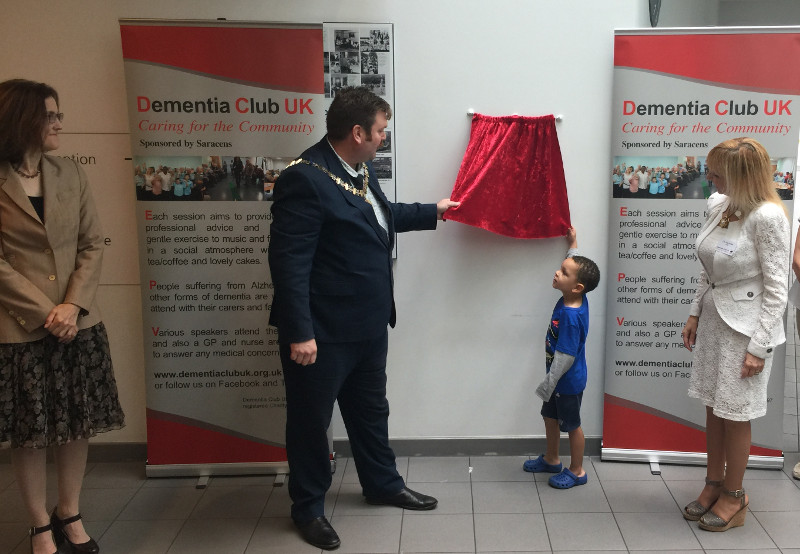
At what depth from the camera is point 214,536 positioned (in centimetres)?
288

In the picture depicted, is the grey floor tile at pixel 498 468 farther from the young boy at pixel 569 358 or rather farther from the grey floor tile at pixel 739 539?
the grey floor tile at pixel 739 539

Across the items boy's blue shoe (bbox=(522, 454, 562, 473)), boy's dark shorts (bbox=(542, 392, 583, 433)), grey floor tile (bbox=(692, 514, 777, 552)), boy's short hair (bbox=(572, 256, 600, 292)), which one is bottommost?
grey floor tile (bbox=(692, 514, 777, 552))

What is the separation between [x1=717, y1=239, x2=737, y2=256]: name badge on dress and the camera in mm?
2646

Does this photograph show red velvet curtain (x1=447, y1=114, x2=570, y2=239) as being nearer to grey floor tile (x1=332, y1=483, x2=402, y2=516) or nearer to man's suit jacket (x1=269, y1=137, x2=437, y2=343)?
man's suit jacket (x1=269, y1=137, x2=437, y2=343)

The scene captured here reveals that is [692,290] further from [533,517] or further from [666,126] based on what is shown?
[533,517]

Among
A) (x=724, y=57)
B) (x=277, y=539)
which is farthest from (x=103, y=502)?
(x=724, y=57)

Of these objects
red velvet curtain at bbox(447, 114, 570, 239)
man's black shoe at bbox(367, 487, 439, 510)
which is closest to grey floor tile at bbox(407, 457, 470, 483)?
man's black shoe at bbox(367, 487, 439, 510)

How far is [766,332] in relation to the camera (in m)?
2.59

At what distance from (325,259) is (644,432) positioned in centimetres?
189

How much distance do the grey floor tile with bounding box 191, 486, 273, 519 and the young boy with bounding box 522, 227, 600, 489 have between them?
54.0 inches

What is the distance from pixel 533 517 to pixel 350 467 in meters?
0.99

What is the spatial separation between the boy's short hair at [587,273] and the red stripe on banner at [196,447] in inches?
65.6

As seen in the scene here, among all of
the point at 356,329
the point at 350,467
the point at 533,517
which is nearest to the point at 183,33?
the point at 356,329

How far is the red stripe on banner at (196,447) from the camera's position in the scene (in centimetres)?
334
